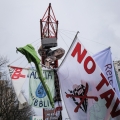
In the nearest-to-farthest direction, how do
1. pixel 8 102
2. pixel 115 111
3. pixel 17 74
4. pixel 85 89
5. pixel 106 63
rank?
pixel 115 111, pixel 85 89, pixel 106 63, pixel 17 74, pixel 8 102

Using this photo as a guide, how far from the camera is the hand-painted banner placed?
61.6 feet

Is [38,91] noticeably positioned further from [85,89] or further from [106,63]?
[85,89]

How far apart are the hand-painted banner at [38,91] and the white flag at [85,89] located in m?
3.65

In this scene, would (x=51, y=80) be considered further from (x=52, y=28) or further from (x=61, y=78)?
(x=52, y=28)

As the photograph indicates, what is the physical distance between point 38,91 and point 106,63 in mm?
5074

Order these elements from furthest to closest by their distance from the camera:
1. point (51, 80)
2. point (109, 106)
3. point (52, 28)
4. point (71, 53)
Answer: point (52, 28)
point (51, 80)
point (71, 53)
point (109, 106)

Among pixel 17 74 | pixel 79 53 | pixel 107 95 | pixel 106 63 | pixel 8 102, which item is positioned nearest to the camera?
pixel 107 95

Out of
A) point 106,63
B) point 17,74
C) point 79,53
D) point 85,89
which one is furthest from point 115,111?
point 17,74

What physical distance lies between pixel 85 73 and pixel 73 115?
7.45 ft

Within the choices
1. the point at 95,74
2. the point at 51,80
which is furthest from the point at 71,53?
the point at 51,80

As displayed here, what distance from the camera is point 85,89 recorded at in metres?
13.9

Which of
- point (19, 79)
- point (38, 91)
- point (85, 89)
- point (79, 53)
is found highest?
point (79, 53)

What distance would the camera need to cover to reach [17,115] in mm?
46281

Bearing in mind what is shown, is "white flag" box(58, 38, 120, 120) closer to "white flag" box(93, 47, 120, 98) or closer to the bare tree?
"white flag" box(93, 47, 120, 98)
